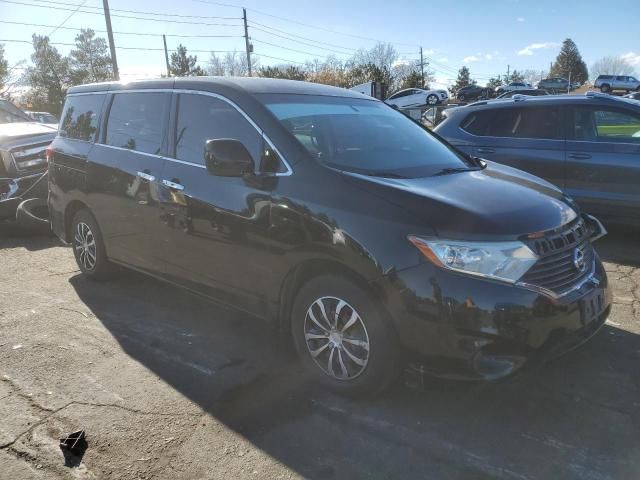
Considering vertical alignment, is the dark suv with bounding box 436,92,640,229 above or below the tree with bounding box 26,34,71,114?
below

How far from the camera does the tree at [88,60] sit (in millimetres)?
62094

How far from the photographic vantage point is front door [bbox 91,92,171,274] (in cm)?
421

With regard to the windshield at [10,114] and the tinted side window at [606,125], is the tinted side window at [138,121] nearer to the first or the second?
the tinted side window at [606,125]

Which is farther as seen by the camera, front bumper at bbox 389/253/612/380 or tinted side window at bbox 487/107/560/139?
tinted side window at bbox 487/107/560/139

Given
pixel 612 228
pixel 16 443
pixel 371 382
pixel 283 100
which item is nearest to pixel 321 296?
pixel 371 382

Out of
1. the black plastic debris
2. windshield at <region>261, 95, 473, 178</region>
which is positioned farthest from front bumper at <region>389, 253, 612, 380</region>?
the black plastic debris

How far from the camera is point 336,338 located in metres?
3.14

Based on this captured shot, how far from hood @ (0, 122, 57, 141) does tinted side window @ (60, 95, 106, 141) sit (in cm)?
308

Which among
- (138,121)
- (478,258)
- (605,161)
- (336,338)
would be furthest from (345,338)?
(605,161)

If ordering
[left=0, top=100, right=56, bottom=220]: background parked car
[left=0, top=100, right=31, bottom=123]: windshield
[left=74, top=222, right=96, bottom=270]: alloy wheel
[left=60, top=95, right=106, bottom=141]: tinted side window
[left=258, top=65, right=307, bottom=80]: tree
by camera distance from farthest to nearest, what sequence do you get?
[left=258, top=65, right=307, bottom=80]: tree
[left=0, top=100, right=31, bottom=123]: windshield
[left=0, top=100, right=56, bottom=220]: background parked car
[left=74, top=222, right=96, bottom=270]: alloy wheel
[left=60, top=95, right=106, bottom=141]: tinted side window

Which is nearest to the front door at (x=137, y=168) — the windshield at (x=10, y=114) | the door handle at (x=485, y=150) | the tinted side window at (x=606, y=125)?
the door handle at (x=485, y=150)

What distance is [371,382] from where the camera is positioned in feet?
9.87

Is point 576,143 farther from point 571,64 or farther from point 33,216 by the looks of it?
point 571,64

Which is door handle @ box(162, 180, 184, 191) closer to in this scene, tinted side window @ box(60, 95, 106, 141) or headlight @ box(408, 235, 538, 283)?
tinted side window @ box(60, 95, 106, 141)
